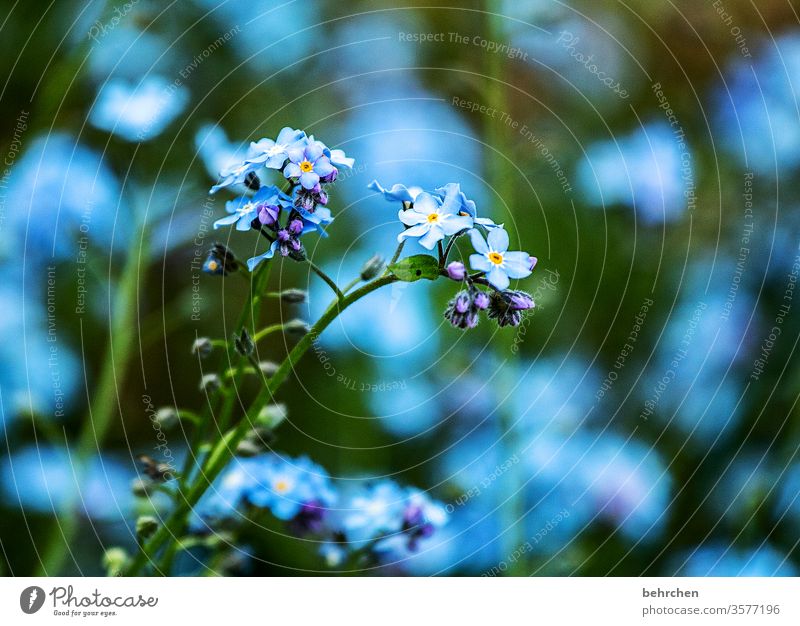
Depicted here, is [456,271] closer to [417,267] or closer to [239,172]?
[417,267]

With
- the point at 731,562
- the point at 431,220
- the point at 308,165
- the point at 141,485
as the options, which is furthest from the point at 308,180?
the point at 731,562

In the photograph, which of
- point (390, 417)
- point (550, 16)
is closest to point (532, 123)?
point (550, 16)

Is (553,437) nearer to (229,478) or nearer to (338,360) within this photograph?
(338,360)

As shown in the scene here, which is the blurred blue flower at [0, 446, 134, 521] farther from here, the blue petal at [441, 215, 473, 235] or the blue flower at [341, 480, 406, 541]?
the blue petal at [441, 215, 473, 235]

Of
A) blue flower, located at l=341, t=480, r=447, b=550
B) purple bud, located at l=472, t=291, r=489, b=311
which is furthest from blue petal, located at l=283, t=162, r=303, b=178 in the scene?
blue flower, located at l=341, t=480, r=447, b=550

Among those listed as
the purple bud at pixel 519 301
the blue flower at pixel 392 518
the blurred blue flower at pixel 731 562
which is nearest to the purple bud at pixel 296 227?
the purple bud at pixel 519 301

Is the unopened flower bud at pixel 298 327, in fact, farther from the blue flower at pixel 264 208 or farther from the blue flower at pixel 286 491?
the blue flower at pixel 286 491
